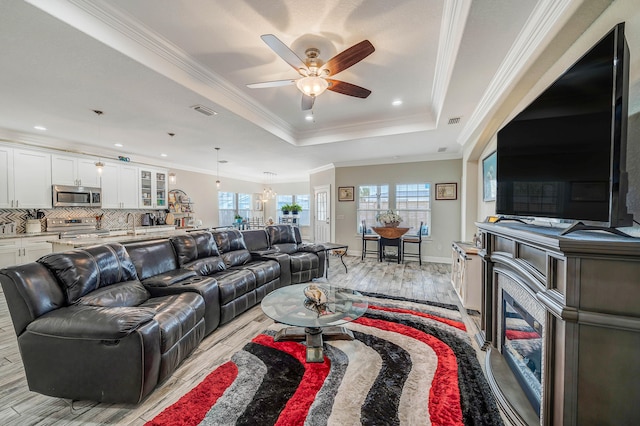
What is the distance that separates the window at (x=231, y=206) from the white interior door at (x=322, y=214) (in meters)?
3.42

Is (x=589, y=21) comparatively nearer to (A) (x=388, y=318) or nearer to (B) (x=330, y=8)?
(B) (x=330, y=8)

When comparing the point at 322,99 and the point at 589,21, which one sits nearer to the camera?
the point at 589,21

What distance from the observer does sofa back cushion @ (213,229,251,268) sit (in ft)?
11.5

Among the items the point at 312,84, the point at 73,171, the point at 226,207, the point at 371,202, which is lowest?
the point at 226,207

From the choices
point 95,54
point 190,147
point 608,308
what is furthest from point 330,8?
point 190,147

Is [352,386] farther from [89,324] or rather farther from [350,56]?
[350,56]

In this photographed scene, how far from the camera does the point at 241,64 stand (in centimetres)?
267

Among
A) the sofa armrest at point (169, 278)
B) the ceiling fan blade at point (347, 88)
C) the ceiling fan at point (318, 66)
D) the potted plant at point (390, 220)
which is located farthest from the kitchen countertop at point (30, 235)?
the potted plant at point (390, 220)

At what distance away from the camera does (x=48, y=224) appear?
485cm

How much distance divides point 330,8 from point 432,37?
1021 mm

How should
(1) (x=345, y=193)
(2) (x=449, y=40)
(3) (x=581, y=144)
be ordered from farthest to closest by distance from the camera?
(1) (x=345, y=193) < (2) (x=449, y=40) < (3) (x=581, y=144)

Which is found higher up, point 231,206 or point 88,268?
point 231,206

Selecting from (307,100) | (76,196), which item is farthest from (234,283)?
(76,196)

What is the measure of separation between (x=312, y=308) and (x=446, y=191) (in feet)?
16.6
